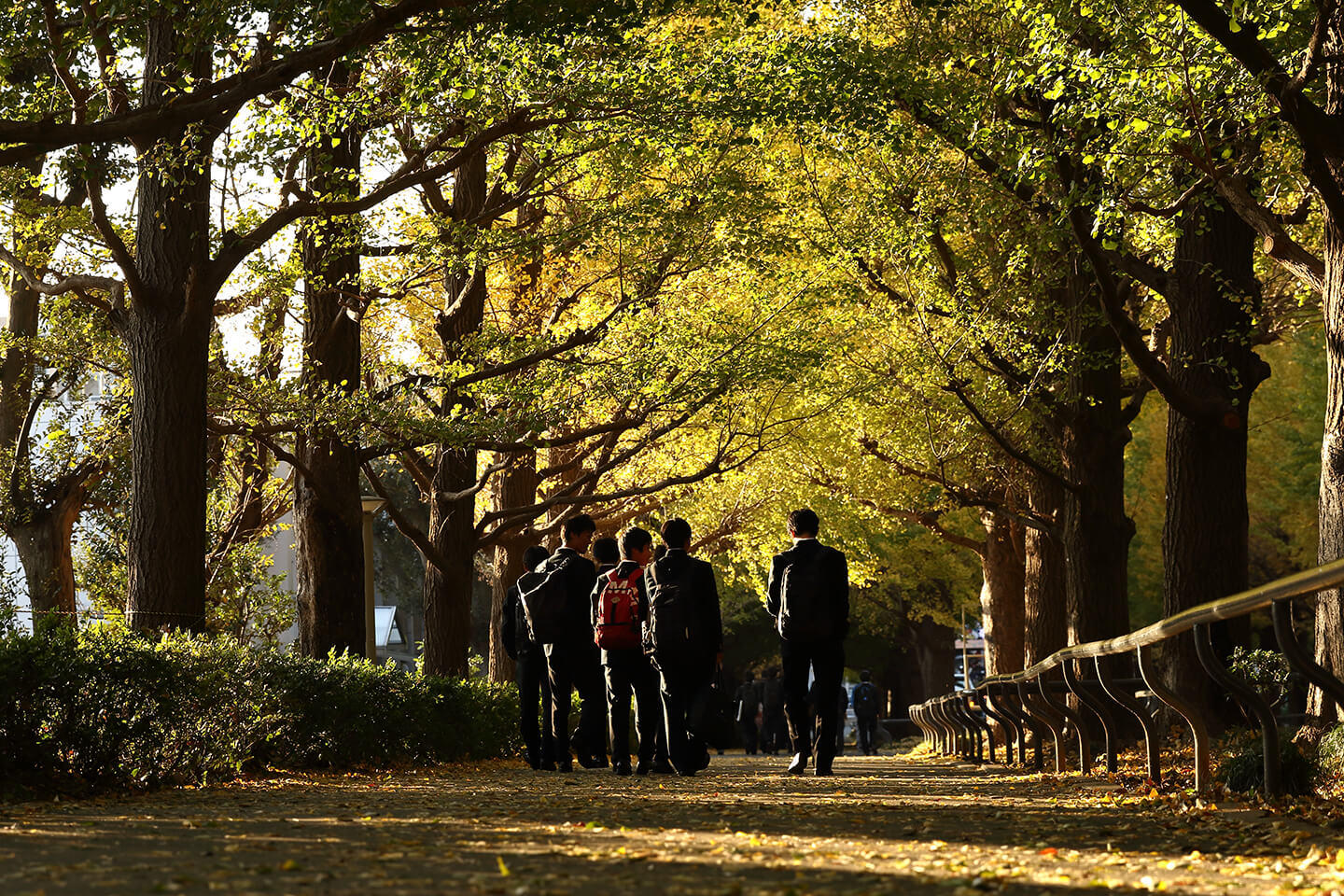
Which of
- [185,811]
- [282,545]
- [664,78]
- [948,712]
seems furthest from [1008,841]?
[282,545]

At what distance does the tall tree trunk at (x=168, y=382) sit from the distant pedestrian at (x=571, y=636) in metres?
2.72

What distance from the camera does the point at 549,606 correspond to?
40.0 ft

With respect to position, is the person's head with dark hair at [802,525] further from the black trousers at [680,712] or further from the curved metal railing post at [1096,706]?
the curved metal railing post at [1096,706]

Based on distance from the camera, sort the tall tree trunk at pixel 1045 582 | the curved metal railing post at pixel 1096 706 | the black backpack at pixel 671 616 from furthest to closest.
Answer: the tall tree trunk at pixel 1045 582
the black backpack at pixel 671 616
the curved metal railing post at pixel 1096 706

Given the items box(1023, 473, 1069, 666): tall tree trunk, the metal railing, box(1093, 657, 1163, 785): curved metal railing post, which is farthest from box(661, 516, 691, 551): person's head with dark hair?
box(1023, 473, 1069, 666): tall tree trunk

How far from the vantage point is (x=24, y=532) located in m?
21.4

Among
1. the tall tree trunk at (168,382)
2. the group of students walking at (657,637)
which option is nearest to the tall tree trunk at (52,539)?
the tall tree trunk at (168,382)

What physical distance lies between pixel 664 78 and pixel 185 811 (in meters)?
7.54

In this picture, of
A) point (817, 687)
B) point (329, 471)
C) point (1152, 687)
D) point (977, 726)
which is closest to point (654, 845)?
point (1152, 687)

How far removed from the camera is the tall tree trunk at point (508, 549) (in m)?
23.7

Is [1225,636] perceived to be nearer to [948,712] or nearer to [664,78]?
[664,78]

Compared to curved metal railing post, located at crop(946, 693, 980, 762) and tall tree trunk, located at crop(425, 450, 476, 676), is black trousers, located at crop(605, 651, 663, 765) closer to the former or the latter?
curved metal railing post, located at crop(946, 693, 980, 762)

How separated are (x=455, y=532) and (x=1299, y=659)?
15.1 meters

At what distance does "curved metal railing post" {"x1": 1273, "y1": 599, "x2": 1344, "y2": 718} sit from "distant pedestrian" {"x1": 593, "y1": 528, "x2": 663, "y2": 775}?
6048 millimetres
